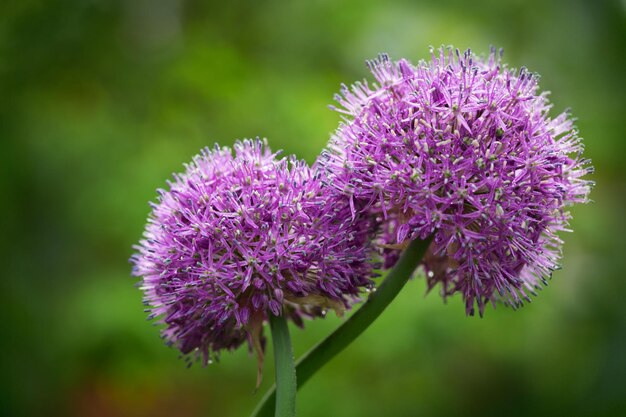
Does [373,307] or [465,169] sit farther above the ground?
[465,169]

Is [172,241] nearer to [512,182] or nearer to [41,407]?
[512,182]

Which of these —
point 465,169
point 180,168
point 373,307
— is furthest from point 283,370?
point 180,168

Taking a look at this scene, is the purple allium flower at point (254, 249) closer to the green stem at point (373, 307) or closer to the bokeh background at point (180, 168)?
the green stem at point (373, 307)

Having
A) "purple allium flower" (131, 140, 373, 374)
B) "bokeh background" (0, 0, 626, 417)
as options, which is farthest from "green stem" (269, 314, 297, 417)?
"bokeh background" (0, 0, 626, 417)

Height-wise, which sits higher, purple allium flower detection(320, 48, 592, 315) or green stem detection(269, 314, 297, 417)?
purple allium flower detection(320, 48, 592, 315)

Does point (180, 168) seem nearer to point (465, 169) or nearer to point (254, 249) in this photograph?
point (254, 249)

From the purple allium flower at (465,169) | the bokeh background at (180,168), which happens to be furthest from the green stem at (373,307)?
the bokeh background at (180,168)

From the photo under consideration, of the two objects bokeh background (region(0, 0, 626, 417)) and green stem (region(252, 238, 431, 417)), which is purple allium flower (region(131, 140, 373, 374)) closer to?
green stem (region(252, 238, 431, 417))
